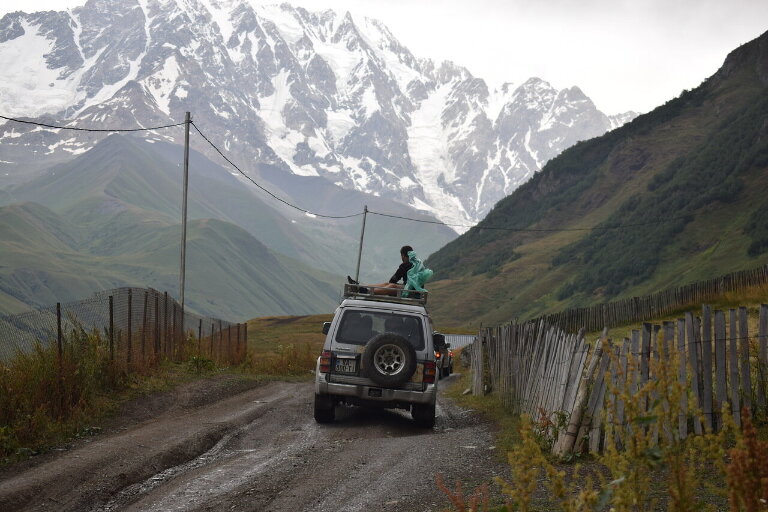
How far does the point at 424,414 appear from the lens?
1546cm

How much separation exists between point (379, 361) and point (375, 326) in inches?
35.9

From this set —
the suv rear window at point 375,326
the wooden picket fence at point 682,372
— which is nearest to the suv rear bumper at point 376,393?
the suv rear window at point 375,326

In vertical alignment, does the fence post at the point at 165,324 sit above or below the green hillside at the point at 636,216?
below

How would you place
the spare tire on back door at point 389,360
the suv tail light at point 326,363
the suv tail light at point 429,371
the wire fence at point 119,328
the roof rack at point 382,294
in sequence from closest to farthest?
the spare tire on back door at point 389,360 → the suv tail light at point 429,371 → the suv tail light at point 326,363 → the wire fence at point 119,328 → the roof rack at point 382,294

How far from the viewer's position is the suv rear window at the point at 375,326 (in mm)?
15641

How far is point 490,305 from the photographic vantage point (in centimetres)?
13388

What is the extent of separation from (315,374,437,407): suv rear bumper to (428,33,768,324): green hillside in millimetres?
68948

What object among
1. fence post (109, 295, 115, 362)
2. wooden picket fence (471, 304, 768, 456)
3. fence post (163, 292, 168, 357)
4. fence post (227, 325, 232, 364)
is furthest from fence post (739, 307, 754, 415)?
fence post (227, 325, 232, 364)

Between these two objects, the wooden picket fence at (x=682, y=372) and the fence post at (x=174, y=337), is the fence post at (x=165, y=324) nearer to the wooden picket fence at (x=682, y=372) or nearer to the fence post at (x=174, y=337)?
the fence post at (x=174, y=337)

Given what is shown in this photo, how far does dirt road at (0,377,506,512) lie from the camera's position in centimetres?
870

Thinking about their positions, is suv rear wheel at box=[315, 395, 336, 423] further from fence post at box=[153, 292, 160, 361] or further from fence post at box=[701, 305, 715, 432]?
fence post at box=[153, 292, 160, 361]

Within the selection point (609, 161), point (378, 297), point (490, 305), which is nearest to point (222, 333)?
point (378, 297)

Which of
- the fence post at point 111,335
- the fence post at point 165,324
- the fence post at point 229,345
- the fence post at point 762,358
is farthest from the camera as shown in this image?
Result: the fence post at point 229,345

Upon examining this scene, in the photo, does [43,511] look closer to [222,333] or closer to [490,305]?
[222,333]
